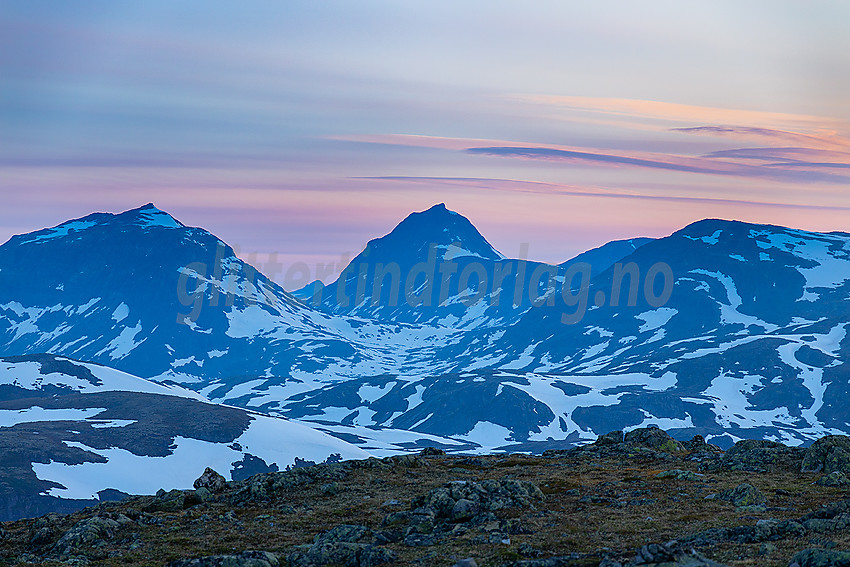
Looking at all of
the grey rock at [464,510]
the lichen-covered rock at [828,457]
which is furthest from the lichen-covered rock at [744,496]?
the grey rock at [464,510]

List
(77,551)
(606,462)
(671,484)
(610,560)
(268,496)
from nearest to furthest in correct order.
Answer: (610,560) → (77,551) → (671,484) → (268,496) → (606,462)

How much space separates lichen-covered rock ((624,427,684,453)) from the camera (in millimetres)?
78875

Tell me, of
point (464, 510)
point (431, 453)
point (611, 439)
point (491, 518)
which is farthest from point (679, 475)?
point (431, 453)

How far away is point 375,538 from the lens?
4103cm

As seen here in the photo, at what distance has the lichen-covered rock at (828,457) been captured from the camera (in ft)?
187

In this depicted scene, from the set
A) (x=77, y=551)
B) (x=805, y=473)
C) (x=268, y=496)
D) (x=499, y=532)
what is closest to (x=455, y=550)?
(x=499, y=532)

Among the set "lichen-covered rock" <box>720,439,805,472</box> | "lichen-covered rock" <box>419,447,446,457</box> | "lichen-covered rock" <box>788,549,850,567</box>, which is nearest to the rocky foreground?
"lichen-covered rock" <box>788,549,850,567</box>

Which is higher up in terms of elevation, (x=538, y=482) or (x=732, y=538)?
(x=732, y=538)

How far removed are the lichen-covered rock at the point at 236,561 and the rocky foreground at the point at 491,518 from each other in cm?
9

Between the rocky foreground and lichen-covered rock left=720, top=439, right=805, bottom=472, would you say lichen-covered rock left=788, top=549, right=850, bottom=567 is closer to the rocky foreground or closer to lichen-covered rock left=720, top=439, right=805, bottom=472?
the rocky foreground

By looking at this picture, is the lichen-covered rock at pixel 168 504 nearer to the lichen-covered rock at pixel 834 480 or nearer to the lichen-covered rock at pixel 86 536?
the lichen-covered rock at pixel 86 536

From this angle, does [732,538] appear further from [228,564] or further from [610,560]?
[228,564]

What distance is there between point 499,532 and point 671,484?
1902cm

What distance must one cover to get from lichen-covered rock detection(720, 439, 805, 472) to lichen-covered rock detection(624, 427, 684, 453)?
37.3 ft
